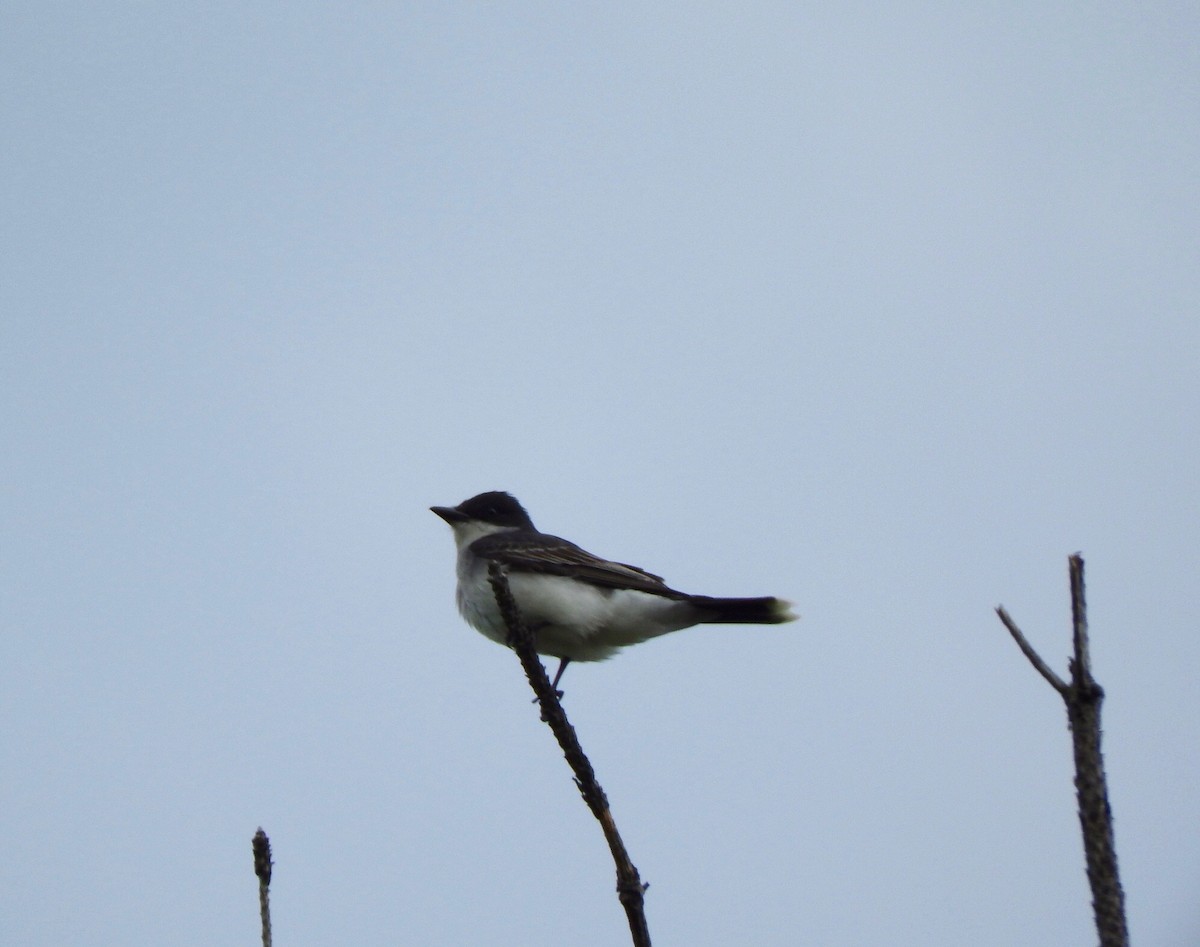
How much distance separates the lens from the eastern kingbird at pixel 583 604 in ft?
28.3

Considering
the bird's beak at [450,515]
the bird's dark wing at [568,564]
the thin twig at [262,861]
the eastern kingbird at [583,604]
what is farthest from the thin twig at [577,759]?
the bird's beak at [450,515]

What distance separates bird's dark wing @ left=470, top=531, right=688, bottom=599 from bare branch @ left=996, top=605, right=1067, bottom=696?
229 inches

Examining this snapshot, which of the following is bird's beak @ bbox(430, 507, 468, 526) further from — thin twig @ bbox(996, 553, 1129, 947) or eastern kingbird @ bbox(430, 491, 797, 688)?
thin twig @ bbox(996, 553, 1129, 947)

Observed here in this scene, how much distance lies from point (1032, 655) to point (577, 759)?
7.09 feet

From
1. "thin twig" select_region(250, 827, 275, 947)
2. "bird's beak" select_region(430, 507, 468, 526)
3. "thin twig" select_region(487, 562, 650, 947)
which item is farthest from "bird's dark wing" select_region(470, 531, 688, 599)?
"thin twig" select_region(250, 827, 275, 947)

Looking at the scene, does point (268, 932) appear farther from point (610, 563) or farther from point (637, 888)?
point (610, 563)

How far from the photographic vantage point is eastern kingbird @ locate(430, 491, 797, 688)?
8.64 metres

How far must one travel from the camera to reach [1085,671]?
8.53ft

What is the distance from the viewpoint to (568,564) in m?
8.97

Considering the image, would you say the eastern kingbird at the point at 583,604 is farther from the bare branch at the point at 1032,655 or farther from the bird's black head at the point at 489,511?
the bare branch at the point at 1032,655

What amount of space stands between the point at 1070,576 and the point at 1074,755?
15.2 inches

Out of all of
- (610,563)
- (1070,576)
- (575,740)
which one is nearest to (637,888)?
(575,740)

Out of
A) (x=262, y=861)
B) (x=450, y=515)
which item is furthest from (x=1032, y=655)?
(x=450, y=515)

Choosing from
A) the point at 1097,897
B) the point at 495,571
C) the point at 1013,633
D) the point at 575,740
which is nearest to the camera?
the point at 1097,897
